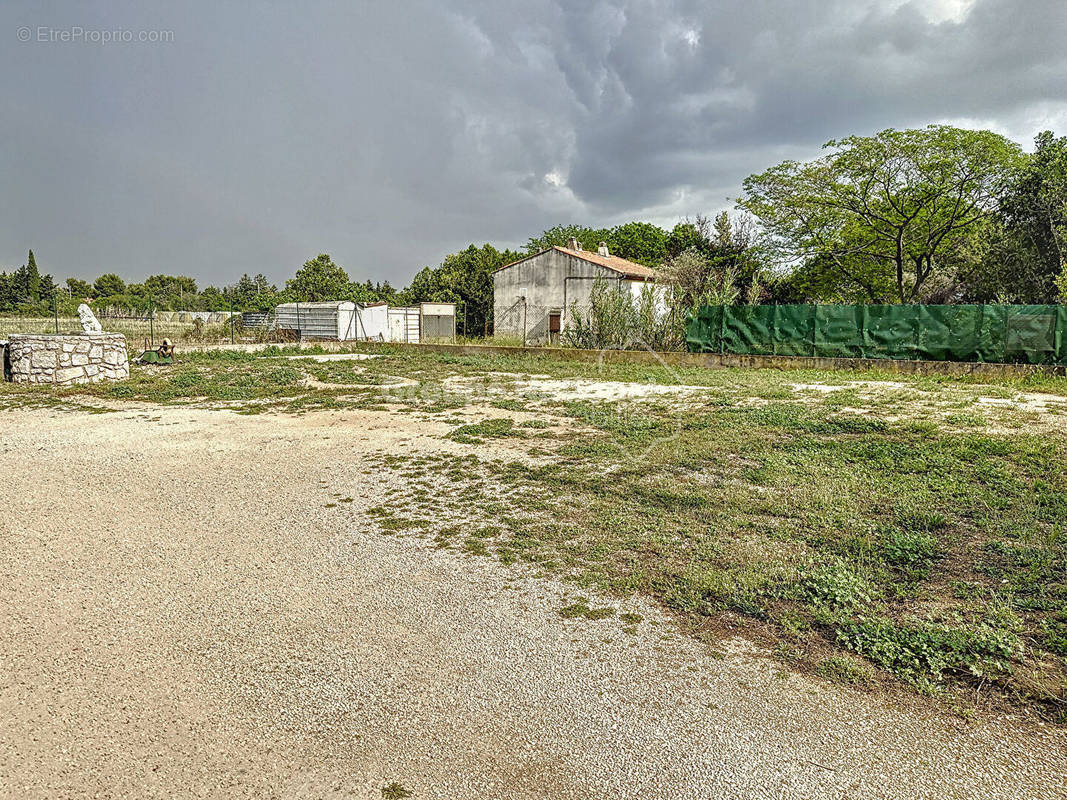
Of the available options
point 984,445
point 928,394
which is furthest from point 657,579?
point 928,394

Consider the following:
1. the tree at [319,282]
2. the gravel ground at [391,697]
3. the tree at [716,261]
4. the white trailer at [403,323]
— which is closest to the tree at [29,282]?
the tree at [319,282]

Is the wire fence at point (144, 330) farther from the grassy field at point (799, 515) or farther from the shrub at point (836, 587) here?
the shrub at point (836, 587)

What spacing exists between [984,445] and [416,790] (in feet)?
25.1

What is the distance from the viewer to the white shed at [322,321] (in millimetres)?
32812

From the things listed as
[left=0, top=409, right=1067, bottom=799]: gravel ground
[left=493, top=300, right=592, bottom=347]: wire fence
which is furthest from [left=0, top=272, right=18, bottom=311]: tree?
[left=0, top=409, right=1067, bottom=799]: gravel ground

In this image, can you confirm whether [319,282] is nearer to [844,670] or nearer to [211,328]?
[211,328]

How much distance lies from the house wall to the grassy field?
23.9 metres

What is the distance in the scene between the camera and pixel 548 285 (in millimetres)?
36000

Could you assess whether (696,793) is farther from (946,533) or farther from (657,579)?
(946,533)

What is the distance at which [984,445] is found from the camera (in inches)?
288

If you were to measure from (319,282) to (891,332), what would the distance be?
6089cm

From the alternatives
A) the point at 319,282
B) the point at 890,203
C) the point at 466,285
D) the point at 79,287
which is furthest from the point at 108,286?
the point at 890,203

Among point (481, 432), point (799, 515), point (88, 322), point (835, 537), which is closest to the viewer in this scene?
point (835, 537)

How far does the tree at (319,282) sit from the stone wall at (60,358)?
2022 inches
